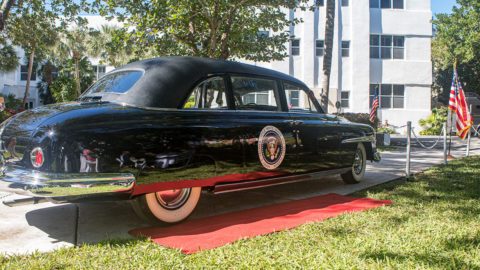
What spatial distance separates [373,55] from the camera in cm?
2408

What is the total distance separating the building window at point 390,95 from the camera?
23922 millimetres

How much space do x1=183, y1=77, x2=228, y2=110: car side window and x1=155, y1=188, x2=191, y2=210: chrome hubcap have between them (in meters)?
0.88

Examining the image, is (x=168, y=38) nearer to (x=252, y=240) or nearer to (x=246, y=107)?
(x=246, y=107)

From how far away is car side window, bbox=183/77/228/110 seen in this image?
4.24 meters

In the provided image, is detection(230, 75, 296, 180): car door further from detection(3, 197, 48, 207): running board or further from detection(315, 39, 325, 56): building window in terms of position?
Answer: detection(315, 39, 325, 56): building window

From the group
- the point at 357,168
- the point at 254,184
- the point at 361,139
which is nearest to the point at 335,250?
the point at 254,184

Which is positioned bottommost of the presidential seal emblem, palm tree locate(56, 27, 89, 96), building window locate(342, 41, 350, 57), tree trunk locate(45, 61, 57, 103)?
the presidential seal emblem

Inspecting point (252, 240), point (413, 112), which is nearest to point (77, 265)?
point (252, 240)

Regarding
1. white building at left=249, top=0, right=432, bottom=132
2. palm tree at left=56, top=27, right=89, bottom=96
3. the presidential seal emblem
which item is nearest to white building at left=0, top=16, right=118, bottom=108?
palm tree at left=56, top=27, right=89, bottom=96

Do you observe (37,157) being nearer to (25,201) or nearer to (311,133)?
(25,201)

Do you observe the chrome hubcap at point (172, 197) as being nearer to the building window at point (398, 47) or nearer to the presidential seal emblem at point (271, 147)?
the presidential seal emblem at point (271, 147)

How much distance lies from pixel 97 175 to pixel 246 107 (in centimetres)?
206

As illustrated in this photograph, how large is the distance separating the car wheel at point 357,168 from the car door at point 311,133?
0.72 metres

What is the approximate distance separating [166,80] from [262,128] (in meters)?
1.27
